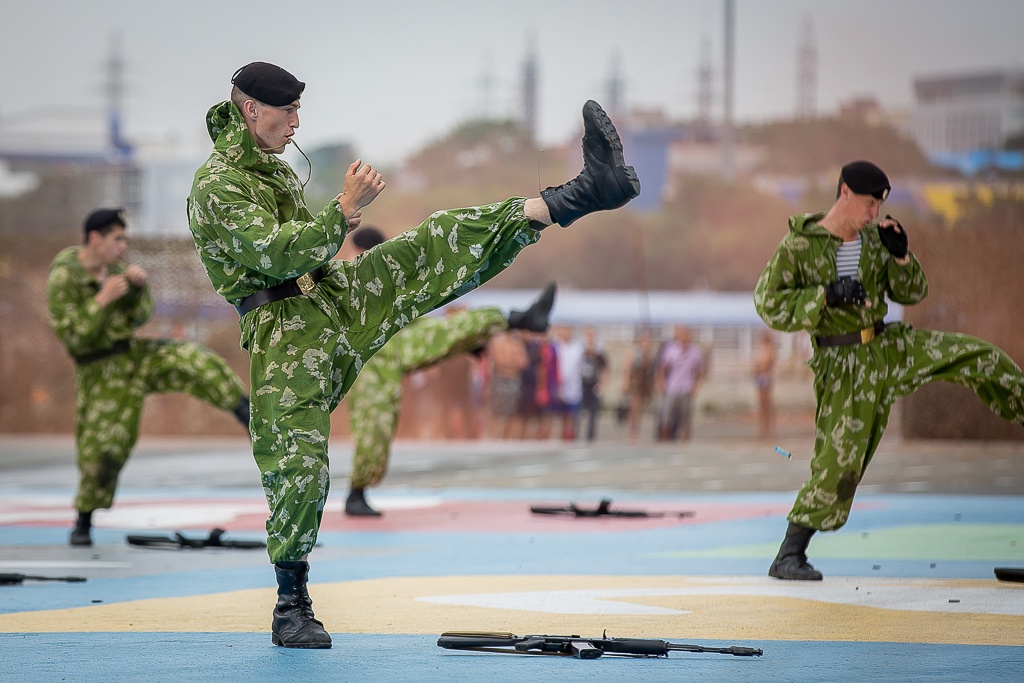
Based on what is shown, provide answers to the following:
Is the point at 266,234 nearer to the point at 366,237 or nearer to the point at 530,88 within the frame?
the point at 366,237

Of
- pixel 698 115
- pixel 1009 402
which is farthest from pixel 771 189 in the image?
Answer: pixel 1009 402

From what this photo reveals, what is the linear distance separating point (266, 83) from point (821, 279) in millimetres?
2377

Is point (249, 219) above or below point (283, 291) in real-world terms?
above

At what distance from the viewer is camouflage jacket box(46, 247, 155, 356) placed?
21.5 feet

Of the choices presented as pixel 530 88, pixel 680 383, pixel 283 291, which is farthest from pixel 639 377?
pixel 283 291

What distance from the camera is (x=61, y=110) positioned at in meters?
23.9

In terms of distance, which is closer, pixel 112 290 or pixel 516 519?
pixel 112 290

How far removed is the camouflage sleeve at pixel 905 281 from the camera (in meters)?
5.16

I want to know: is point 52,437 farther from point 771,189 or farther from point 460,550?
point 771,189

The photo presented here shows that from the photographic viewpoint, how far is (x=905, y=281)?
5.17m

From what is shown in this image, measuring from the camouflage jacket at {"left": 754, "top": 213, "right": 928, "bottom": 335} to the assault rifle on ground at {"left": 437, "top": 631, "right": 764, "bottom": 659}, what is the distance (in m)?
1.76

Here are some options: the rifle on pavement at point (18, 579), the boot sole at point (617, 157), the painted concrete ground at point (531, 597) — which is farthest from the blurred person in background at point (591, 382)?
the boot sole at point (617, 157)

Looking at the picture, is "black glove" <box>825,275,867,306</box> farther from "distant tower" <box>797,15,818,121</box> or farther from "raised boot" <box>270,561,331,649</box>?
"distant tower" <box>797,15,818,121</box>

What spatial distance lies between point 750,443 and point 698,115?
45.2 feet
